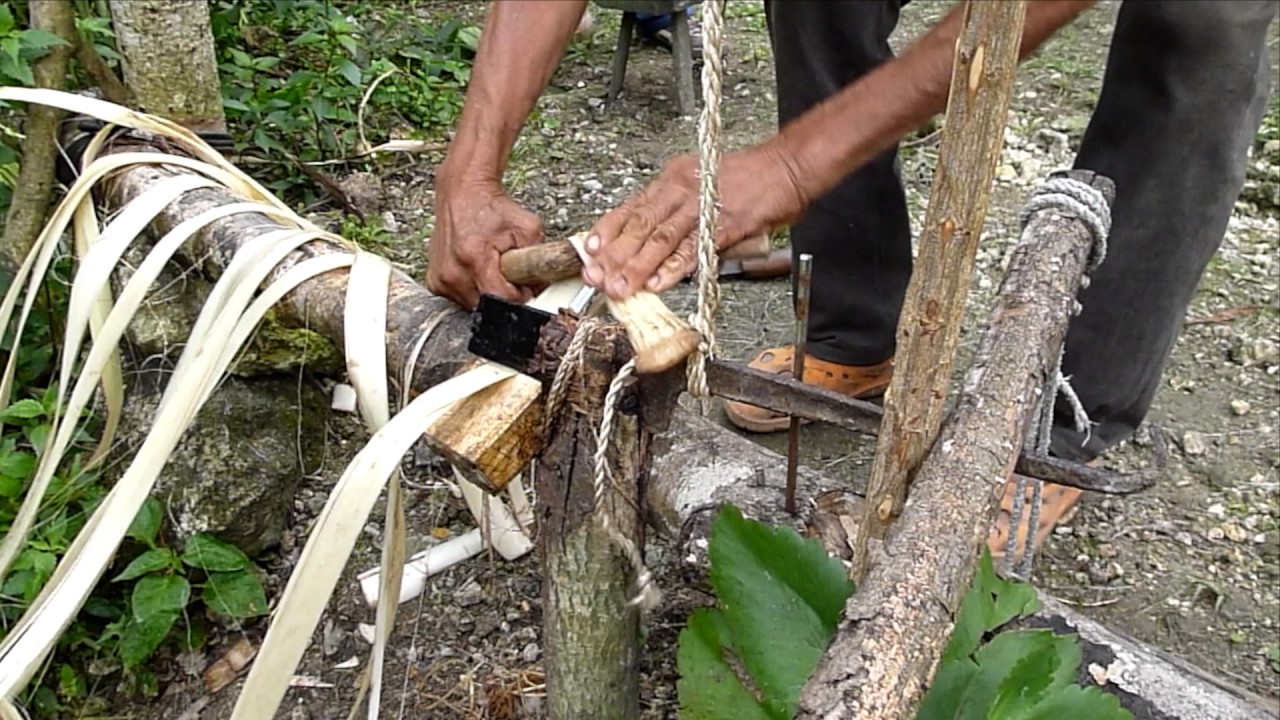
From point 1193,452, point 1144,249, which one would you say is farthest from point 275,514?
point 1193,452

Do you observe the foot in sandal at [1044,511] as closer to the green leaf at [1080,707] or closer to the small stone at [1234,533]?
the small stone at [1234,533]

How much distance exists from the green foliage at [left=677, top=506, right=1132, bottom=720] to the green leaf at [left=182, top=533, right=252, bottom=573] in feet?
3.37

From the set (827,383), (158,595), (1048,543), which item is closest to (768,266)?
(827,383)

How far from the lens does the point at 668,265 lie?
101 cm

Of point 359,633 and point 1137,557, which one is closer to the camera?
point 359,633

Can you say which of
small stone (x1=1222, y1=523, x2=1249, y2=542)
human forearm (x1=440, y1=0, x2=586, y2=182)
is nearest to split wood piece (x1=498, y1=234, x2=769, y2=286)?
human forearm (x1=440, y1=0, x2=586, y2=182)

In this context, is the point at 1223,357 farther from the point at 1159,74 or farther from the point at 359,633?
the point at 359,633

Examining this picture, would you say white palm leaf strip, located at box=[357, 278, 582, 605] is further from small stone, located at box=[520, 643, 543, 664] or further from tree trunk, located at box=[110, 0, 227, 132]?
tree trunk, located at box=[110, 0, 227, 132]

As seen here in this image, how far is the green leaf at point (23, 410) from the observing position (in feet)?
5.55

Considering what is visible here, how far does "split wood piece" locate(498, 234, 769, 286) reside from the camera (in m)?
1.07

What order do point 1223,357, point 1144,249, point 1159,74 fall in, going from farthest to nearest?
point 1223,357, point 1144,249, point 1159,74

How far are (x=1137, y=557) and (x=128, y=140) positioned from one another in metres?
1.88

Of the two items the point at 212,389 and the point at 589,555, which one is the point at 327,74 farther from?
the point at 589,555

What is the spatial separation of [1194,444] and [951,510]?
170 cm
